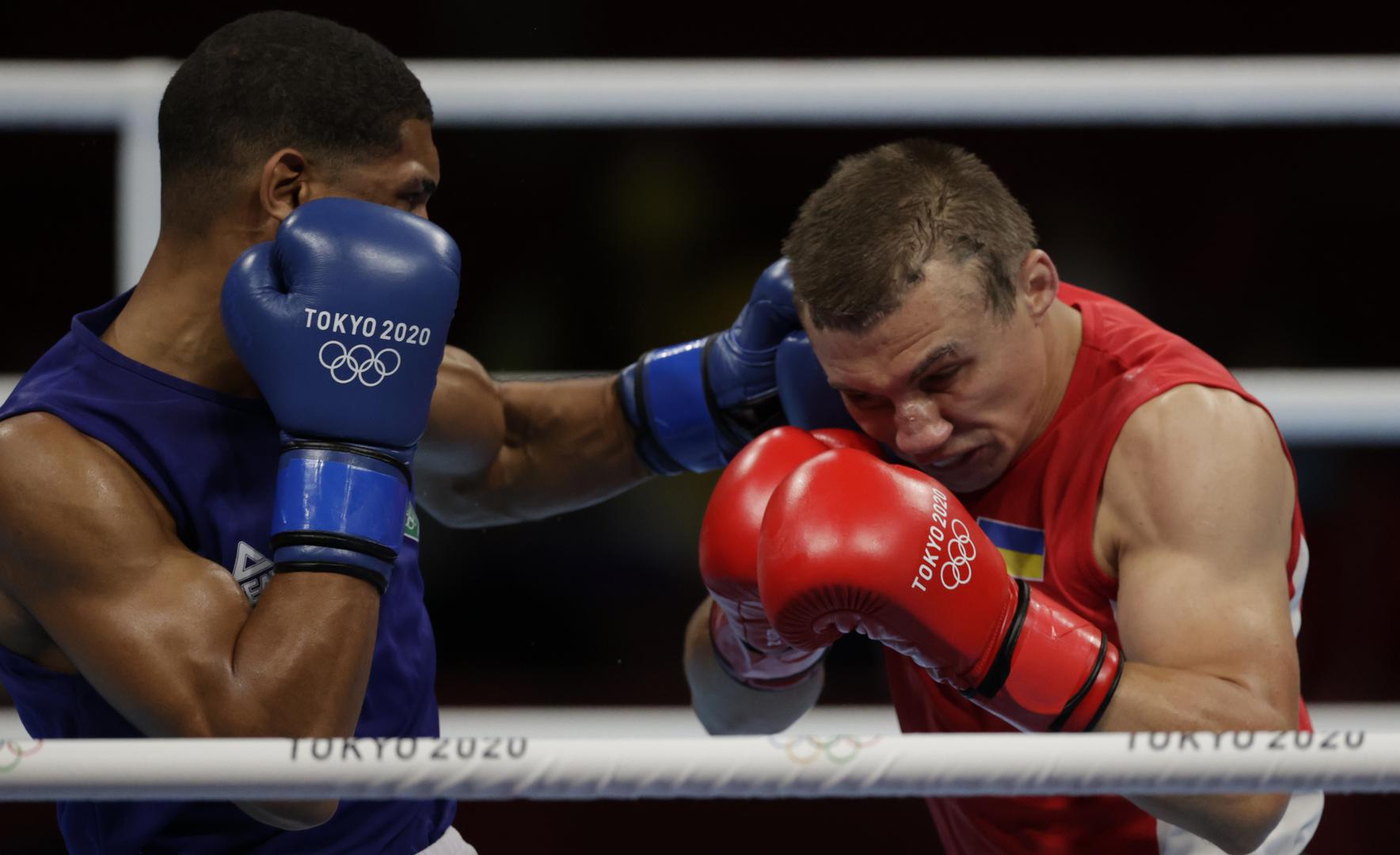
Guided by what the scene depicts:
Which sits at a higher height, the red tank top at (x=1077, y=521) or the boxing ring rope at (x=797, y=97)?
the boxing ring rope at (x=797, y=97)

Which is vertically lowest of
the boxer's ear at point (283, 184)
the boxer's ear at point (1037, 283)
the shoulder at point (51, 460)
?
the shoulder at point (51, 460)

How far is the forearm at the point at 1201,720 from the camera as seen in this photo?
58.3 inches

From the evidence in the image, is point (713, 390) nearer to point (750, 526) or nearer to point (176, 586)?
point (750, 526)

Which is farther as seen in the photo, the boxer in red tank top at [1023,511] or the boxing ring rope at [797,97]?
the boxing ring rope at [797,97]

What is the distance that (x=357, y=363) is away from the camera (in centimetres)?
155

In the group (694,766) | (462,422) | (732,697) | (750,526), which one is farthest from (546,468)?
(694,766)

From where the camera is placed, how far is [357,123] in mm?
1720

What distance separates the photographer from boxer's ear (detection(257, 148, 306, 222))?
1689mm

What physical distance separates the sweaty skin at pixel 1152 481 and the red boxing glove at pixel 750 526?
9 centimetres

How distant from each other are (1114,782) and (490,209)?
284cm

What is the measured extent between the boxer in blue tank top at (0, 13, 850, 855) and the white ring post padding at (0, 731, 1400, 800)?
0.34m

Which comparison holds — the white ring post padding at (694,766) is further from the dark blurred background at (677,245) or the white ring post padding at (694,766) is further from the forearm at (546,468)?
the dark blurred background at (677,245)

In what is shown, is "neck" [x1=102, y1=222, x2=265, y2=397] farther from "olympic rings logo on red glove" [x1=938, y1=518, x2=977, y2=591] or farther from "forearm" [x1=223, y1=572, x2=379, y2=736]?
"olympic rings logo on red glove" [x1=938, y1=518, x2=977, y2=591]

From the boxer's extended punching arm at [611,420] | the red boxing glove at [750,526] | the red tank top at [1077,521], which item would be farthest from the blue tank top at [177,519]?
the red tank top at [1077,521]
